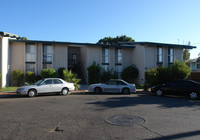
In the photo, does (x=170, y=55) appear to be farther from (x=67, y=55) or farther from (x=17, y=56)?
(x=17, y=56)

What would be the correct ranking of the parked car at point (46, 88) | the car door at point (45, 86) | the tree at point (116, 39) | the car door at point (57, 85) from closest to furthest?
the parked car at point (46, 88)
the car door at point (45, 86)
the car door at point (57, 85)
the tree at point (116, 39)

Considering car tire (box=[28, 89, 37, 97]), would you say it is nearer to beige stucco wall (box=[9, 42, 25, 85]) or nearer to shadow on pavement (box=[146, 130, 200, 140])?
beige stucco wall (box=[9, 42, 25, 85])

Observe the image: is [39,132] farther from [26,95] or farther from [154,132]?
[26,95]

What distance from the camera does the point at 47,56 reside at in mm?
19562

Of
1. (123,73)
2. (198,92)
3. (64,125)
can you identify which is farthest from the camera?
(123,73)

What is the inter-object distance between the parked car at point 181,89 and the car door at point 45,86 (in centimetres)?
884

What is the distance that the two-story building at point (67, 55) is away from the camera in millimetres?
17969

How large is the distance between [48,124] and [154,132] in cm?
348

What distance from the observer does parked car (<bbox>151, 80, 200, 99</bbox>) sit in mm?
11352

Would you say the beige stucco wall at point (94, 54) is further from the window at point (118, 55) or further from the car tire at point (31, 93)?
the car tire at point (31, 93)

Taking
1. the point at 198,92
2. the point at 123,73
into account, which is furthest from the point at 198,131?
the point at 123,73

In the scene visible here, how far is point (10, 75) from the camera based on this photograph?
18.3m

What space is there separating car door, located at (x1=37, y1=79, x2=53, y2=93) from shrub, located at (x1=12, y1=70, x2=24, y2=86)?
7623mm

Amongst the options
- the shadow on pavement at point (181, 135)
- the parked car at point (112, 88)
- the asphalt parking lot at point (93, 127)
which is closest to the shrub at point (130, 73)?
the parked car at point (112, 88)
